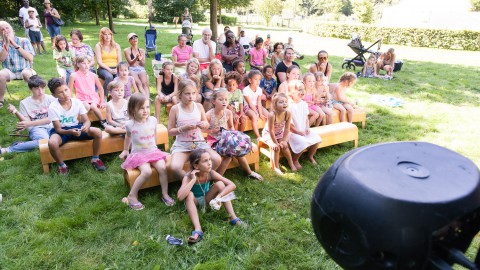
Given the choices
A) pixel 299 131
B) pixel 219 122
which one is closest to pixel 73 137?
pixel 219 122

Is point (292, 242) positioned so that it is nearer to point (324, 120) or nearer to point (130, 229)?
point (130, 229)

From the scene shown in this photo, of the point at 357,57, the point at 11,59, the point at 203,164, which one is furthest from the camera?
the point at 357,57

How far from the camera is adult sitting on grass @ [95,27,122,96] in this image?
20.2ft

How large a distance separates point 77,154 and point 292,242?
279 centimetres

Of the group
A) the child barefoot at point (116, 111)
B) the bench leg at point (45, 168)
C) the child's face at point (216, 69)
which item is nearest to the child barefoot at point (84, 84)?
the child barefoot at point (116, 111)

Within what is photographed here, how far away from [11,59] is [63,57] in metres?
0.85

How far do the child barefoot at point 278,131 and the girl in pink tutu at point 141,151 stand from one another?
4.45 ft

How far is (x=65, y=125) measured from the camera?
3.85 metres

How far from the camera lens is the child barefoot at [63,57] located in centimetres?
612

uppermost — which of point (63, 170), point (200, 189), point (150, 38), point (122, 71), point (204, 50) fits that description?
point (150, 38)

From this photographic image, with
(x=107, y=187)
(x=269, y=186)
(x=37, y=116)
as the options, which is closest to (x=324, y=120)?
(x=269, y=186)

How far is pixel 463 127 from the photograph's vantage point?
5.88 metres

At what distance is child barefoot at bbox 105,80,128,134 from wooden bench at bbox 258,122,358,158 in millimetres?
1863

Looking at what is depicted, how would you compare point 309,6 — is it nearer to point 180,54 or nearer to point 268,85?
point 180,54
